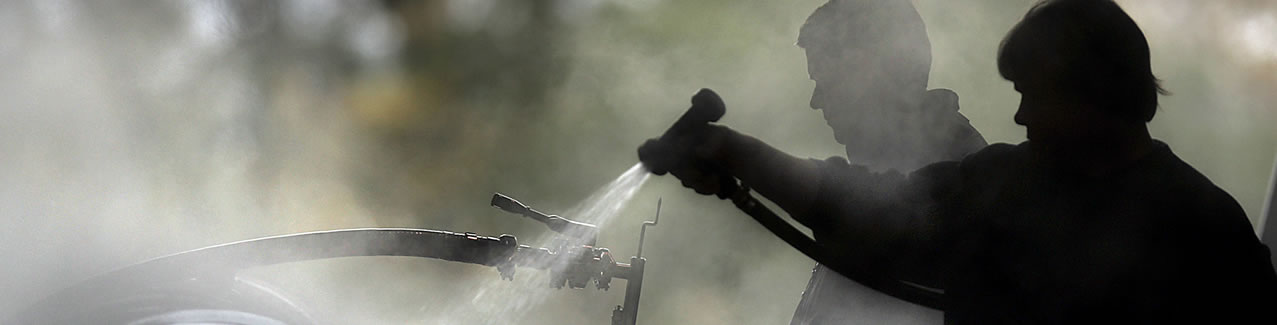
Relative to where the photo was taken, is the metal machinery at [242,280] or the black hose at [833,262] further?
the metal machinery at [242,280]

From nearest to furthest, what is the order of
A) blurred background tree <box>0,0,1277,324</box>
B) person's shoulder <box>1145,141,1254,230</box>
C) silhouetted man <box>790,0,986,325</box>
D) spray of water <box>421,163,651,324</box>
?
person's shoulder <box>1145,141,1254,230</box>, spray of water <box>421,163,651,324</box>, silhouetted man <box>790,0,986,325</box>, blurred background tree <box>0,0,1277,324</box>

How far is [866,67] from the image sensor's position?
43.6 inches

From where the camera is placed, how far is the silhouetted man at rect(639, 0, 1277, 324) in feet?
2.22

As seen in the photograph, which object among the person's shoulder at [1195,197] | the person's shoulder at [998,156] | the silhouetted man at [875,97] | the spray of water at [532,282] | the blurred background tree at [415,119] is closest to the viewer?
the person's shoulder at [1195,197]

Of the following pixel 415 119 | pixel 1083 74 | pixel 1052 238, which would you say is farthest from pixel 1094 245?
pixel 415 119

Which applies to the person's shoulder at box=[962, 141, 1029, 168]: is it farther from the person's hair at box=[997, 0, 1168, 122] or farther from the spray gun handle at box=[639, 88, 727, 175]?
the spray gun handle at box=[639, 88, 727, 175]

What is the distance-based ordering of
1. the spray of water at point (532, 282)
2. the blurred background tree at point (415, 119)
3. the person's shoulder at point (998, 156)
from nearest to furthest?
the person's shoulder at point (998, 156) → the spray of water at point (532, 282) → the blurred background tree at point (415, 119)

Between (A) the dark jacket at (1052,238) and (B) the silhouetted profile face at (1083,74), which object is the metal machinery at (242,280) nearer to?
(A) the dark jacket at (1052,238)

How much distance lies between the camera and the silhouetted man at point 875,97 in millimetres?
1061

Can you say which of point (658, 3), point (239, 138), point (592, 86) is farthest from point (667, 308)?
point (239, 138)

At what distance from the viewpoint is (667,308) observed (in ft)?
6.52

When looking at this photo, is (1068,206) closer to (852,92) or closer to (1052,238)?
(1052,238)

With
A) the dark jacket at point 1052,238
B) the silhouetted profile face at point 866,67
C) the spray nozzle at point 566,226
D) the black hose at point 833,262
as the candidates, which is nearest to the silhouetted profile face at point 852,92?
the silhouetted profile face at point 866,67

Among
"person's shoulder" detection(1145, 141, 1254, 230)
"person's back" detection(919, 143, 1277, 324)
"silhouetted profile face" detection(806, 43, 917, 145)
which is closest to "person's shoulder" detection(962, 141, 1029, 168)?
"person's back" detection(919, 143, 1277, 324)
